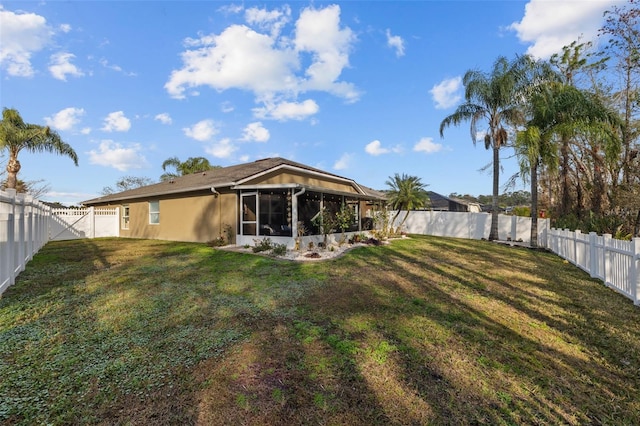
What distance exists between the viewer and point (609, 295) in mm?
5977

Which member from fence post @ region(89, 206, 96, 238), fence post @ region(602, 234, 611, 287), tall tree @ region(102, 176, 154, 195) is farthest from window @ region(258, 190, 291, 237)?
tall tree @ region(102, 176, 154, 195)

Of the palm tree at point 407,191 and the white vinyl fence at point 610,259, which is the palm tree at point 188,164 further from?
the white vinyl fence at point 610,259

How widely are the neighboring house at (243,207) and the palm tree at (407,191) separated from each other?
3.41 ft

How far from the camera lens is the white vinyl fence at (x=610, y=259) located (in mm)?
5355

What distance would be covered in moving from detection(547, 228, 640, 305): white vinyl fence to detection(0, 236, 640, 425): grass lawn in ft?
1.19

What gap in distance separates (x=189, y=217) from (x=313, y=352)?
13.0 meters

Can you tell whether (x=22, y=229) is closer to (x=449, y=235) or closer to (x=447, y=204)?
(x=449, y=235)

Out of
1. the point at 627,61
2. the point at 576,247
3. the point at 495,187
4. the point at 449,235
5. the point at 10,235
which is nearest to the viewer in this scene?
the point at 10,235

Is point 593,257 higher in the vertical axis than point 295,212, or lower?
lower

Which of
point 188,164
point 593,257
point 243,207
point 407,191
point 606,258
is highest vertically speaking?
point 188,164

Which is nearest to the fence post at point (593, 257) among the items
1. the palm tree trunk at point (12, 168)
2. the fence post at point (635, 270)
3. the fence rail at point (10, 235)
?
the fence post at point (635, 270)

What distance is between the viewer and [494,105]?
16.4 m

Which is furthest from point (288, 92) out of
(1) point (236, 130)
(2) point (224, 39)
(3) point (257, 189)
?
(3) point (257, 189)

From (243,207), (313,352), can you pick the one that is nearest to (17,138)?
(243,207)
